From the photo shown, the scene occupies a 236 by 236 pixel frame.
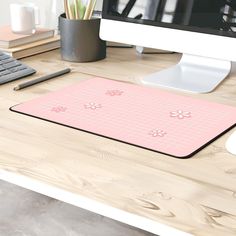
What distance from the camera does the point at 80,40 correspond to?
48.4 inches

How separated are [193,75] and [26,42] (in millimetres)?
476

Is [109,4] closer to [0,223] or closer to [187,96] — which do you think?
[187,96]

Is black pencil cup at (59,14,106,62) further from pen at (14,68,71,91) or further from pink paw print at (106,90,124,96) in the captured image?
pink paw print at (106,90,124,96)

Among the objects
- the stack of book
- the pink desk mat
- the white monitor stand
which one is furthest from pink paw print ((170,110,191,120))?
the stack of book

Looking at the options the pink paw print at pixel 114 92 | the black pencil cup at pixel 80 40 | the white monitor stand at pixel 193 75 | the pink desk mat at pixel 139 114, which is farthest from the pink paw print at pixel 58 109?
the black pencil cup at pixel 80 40

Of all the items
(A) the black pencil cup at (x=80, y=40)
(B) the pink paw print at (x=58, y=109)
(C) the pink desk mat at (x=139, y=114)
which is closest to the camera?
(C) the pink desk mat at (x=139, y=114)

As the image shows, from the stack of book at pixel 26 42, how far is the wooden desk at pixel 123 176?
0.39 m

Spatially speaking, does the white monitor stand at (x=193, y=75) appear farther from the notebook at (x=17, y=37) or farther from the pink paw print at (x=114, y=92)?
the notebook at (x=17, y=37)

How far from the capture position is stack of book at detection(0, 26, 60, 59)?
125cm

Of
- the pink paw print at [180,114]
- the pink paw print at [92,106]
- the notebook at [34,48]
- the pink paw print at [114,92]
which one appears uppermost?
the pink paw print at [180,114]

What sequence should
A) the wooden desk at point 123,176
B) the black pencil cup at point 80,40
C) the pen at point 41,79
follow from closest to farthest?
the wooden desk at point 123,176 < the pen at point 41,79 < the black pencil cup at point 80,40

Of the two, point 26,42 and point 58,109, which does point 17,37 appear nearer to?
point 26,42

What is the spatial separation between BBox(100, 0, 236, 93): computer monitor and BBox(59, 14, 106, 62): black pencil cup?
61mm

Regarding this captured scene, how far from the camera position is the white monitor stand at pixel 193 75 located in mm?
1056
